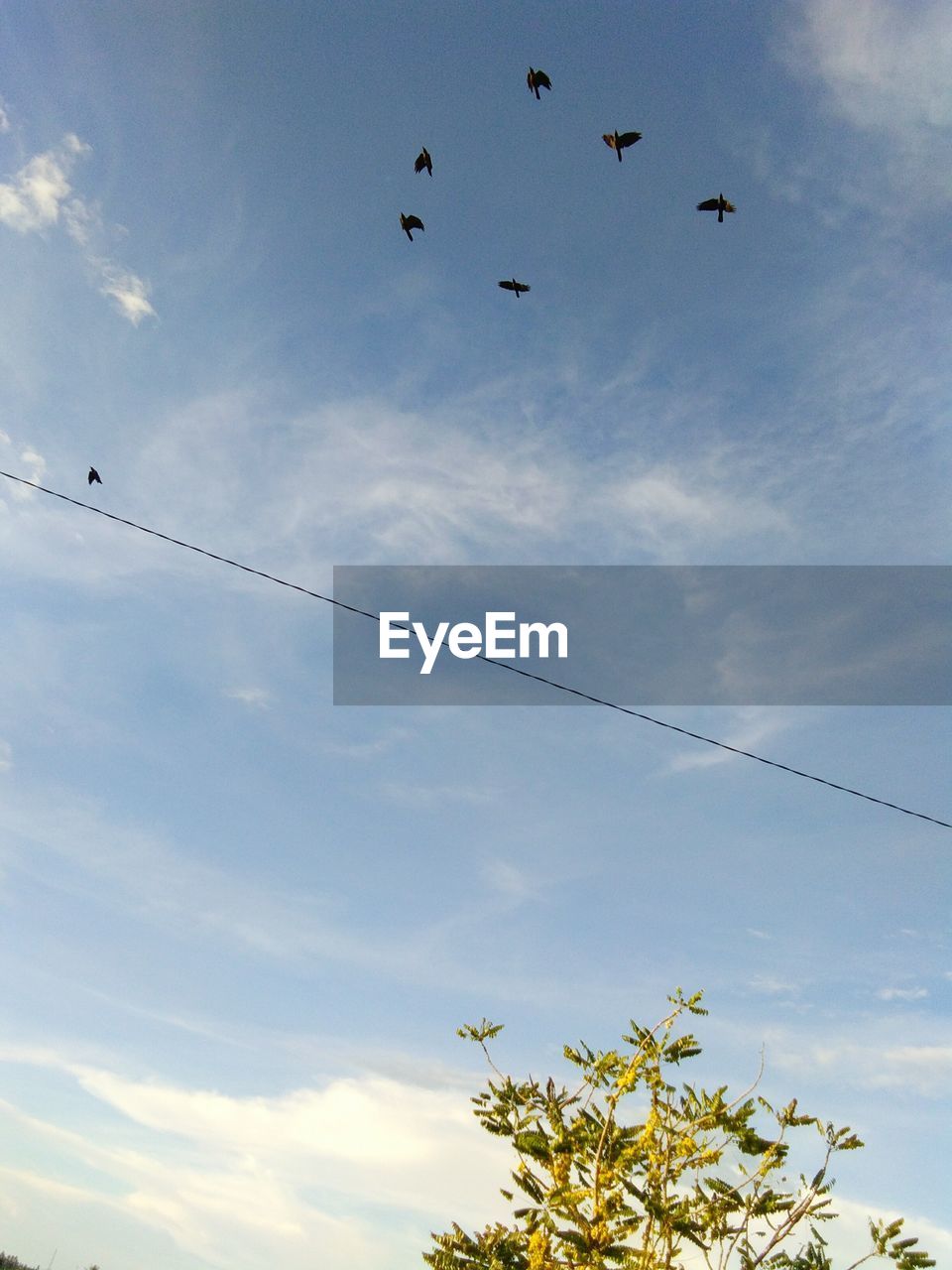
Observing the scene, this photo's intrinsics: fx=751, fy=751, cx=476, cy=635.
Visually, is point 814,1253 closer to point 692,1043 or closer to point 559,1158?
point 692,1043

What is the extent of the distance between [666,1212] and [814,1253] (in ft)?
7.57

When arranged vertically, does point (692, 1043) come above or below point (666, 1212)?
above

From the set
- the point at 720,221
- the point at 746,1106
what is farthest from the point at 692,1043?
the point at 720,221

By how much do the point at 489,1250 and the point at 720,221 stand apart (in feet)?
44.5

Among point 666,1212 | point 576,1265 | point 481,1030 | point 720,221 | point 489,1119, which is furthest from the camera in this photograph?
point 720,221

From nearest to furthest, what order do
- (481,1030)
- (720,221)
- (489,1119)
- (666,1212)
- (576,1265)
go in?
(576,1265) → (666,1212) → (489,1119) → (481,1030) → (720,221)

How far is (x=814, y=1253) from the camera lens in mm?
8961

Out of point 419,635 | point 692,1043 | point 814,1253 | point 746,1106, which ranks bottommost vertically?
point 814,1253

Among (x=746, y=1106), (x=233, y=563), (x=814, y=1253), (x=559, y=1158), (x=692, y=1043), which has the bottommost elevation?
(x=814, y=1253)

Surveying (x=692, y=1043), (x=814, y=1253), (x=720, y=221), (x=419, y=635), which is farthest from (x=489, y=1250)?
(x=720, y=221)

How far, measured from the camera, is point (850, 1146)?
28.1ft

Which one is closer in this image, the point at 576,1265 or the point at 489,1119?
the point at 576,1265

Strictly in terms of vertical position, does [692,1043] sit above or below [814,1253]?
above

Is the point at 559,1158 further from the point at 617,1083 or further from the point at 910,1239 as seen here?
the point at 910,1239
